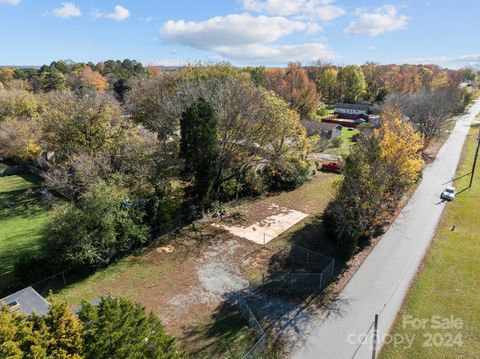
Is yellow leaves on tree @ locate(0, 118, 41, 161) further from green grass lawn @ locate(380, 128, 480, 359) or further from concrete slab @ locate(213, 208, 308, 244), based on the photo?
green grass lawn @ locate(380, 128, 480, 359)

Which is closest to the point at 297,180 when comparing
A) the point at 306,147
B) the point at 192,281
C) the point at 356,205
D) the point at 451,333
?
the point at 306,147

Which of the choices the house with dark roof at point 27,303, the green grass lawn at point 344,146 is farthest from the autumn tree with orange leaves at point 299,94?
the house with dark roof at point 27,303

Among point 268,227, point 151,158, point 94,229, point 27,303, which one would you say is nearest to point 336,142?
point 268,227

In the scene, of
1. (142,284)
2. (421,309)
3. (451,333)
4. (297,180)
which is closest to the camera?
(451,333)

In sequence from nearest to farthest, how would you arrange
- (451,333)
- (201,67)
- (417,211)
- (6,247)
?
(451,333), (6,247), (417,211), (201,67)

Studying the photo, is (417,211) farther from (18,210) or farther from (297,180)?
(18,210)

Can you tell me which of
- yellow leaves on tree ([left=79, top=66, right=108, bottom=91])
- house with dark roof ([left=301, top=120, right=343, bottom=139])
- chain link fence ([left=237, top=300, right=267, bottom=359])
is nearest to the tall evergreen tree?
chain link fence ([left=237, top=300, right=267, bottom=359])

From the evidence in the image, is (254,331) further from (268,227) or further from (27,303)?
(268,227)
